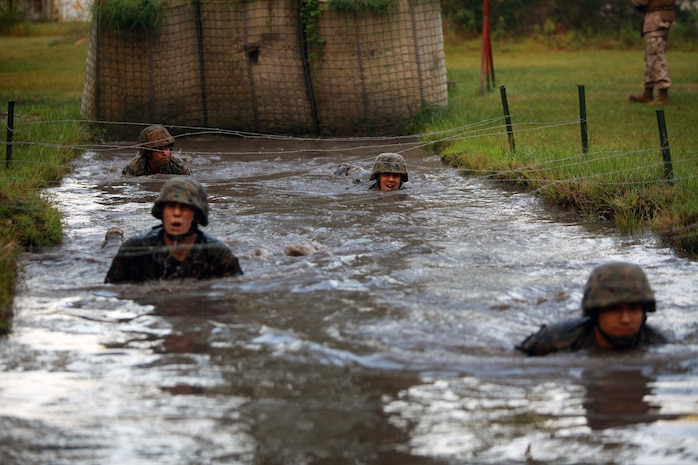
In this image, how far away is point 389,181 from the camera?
11.2 m

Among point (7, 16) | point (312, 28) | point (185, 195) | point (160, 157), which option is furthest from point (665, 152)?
point (7, 16)

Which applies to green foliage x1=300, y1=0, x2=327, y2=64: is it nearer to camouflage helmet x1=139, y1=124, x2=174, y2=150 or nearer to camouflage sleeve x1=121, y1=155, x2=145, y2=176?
camouflage helmet x1=139, y1=124, x2=174, y2=150

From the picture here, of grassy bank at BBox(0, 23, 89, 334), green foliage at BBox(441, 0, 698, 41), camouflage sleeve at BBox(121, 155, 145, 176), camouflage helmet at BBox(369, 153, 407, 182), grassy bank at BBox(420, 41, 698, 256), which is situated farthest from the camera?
green foliage at BBox(441, 0, 698, 41)

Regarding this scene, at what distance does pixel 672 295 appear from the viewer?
7035 mm

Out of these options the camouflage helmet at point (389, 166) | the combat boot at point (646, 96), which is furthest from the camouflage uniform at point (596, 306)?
the combat boot at point (646, 96)

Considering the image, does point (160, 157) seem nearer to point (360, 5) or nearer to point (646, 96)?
point (360, 5)

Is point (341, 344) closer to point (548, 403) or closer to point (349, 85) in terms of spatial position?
point (548, 403)

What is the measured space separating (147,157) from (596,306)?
24.5 ft

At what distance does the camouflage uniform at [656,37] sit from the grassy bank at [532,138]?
1.59 ft

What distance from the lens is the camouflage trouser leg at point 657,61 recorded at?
54.7 feet

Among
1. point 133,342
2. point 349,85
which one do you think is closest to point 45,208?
point 133,342

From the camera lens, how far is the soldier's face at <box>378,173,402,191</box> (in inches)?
442

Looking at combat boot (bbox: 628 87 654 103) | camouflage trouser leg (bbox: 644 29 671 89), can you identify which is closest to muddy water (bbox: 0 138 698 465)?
camouflage trouser leg (bbox: 644 29 671 89)

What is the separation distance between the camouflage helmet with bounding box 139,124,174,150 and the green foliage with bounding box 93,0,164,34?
3576mm
